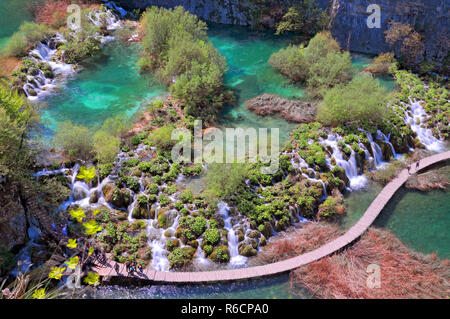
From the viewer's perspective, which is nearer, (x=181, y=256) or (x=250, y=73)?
(x=181, y=256)

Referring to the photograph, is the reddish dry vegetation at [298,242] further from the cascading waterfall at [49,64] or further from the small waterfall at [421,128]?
the cascading waterfall at [49,64]

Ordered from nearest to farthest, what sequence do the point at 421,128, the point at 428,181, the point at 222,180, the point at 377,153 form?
the point at 222,180
the point at 428,181
the point at 377,153
the point at 421,128

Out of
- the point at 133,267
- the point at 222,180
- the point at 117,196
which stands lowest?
the point at 133,267

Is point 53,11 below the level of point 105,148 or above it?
above

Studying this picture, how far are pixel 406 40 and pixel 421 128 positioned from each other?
38.8 ft

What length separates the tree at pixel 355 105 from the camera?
2875 cm

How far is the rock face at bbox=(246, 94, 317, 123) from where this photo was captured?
3166cm

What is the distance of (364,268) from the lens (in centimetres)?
2083

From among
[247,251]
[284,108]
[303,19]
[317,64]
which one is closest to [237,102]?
[284,108]

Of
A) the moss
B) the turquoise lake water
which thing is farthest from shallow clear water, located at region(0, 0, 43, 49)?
the moss

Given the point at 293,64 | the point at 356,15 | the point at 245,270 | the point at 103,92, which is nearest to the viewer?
the point at 245,270

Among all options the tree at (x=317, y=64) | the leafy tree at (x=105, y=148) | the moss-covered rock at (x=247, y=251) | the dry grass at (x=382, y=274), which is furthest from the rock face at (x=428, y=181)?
the leafy tree at (x=105, y=148)

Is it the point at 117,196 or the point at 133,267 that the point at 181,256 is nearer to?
the point at 133,267

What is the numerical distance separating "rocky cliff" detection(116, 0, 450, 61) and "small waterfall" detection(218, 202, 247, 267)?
2869 cm
